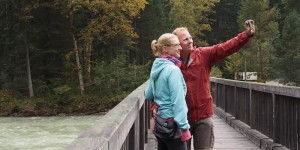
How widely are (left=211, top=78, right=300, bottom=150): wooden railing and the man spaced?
131 centimetres

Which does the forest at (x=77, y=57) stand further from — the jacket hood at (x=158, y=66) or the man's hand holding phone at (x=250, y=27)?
the jacket hood at (x=158, y=66)

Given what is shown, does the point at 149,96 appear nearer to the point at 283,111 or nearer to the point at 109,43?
the point at 283,111

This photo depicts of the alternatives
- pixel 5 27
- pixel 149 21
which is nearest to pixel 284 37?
pixel 149 21

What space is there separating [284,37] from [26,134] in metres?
28.8

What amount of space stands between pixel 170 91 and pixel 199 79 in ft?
2.25

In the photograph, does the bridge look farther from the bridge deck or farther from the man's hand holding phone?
the man's hand holding phone

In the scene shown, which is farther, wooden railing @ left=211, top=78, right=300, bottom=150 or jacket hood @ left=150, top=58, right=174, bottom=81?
wooden railing @ left=211, top=78, right=300, bottom=150

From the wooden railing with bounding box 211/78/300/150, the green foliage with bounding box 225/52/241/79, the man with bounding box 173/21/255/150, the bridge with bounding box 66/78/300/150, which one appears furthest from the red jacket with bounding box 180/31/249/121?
the green foliage with bounding box 225/52/241/79

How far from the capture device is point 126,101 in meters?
4.28

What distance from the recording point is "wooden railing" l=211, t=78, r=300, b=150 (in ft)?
18.2

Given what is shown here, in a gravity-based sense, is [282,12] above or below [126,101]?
above

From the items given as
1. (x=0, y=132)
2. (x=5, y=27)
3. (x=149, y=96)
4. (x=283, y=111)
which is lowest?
(x=0, y=132)

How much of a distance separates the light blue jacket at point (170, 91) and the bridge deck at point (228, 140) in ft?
9.57

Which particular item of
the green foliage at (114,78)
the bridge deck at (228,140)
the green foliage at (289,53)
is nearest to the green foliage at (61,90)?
the green foliage at (114,78)
